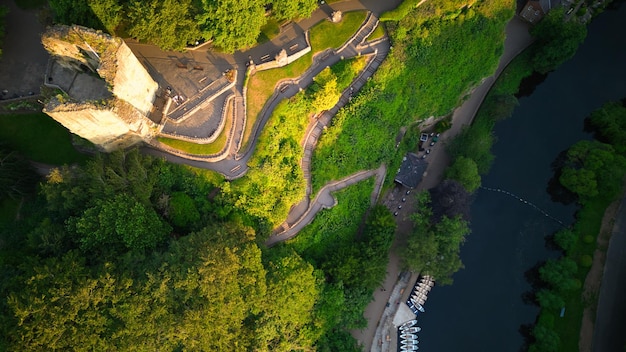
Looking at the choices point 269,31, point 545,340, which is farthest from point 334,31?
point 545,340

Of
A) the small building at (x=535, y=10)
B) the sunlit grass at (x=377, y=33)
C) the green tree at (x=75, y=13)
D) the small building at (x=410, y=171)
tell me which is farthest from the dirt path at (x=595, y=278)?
the green tree at (x=75, y=13)

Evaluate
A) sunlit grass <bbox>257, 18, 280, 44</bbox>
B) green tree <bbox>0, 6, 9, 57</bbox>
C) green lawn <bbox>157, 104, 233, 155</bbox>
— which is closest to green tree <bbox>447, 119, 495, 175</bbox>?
sunlit grass <bbox>257, 18, 280, 44</bbox>

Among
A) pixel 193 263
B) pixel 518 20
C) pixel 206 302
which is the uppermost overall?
pixel 518 20

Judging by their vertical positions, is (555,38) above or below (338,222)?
above

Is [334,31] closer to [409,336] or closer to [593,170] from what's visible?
[593,170]

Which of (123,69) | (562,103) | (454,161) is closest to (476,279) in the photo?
(454,161)

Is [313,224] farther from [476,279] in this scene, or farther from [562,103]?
[562,103]
